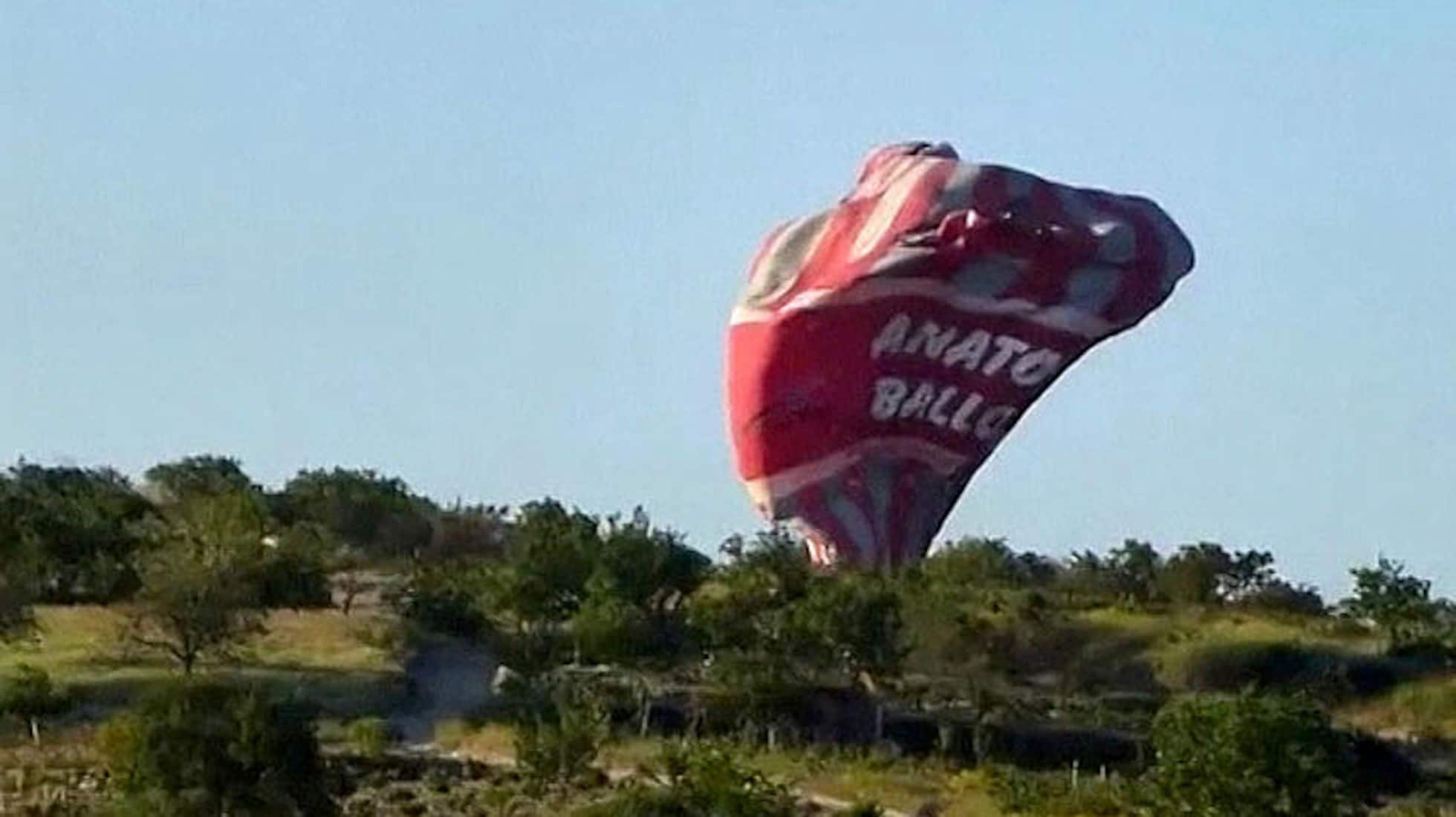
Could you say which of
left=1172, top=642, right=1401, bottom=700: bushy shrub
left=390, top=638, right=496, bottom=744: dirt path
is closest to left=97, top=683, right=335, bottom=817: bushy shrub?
left=390, top=638, right=496, bottom=744: dirt path

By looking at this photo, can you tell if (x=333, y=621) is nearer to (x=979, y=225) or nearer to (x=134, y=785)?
(x=979, y=225)

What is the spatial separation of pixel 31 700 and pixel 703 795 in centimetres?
1723

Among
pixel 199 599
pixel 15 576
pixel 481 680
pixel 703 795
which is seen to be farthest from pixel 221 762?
pixel 15 576

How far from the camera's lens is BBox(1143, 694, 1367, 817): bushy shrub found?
4188 cm

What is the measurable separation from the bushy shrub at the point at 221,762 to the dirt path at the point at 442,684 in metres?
11.9

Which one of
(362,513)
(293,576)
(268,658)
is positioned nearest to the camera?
(268,658)

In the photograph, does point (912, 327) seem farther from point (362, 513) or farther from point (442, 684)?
point (362, 513)

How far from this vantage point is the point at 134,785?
4331cm

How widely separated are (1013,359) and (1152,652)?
727cm

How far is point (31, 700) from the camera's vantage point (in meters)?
55.4

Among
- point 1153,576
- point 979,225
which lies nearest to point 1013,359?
point 979,225

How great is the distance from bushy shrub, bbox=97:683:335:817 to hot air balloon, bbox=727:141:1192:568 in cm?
2246

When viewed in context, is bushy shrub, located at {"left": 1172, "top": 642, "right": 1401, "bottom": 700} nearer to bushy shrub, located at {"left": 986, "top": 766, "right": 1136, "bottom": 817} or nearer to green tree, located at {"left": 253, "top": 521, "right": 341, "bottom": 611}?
bushy shrub, located at {"left": 986, "top": 766, "right": 1136, "bottom": 817}

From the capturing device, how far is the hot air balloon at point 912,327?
63.9m
